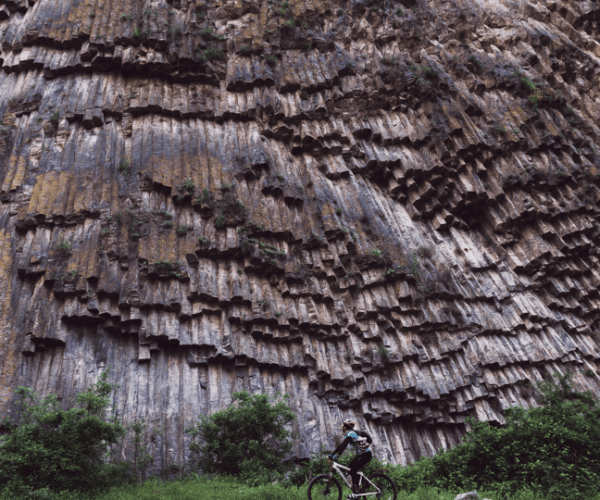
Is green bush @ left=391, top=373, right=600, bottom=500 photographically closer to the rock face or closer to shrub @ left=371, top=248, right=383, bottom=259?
the rock face

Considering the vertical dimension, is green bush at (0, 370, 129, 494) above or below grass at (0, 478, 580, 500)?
above

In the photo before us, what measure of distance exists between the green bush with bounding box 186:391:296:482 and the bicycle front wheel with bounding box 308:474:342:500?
386 cm

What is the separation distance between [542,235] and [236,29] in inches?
605

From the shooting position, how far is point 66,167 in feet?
52.5

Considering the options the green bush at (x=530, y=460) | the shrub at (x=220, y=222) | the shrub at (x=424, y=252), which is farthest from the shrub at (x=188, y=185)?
the green bush at (x=530, y=460)

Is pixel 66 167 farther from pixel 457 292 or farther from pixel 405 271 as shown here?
pixel 457 292

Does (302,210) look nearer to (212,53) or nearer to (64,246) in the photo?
(212,53)

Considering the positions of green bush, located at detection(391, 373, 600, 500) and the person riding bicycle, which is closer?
the person riding bicycle

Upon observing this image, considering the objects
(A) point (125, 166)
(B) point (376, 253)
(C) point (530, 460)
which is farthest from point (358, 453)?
(A) point (125, 166)

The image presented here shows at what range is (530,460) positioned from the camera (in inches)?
413

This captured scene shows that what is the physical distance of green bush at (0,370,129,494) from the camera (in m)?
8.70

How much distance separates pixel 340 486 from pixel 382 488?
866mm

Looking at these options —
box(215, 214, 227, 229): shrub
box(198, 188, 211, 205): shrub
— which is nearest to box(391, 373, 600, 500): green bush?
box(215, 214, 227, 229): shrub

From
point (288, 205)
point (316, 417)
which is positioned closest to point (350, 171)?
point (288, 205)
